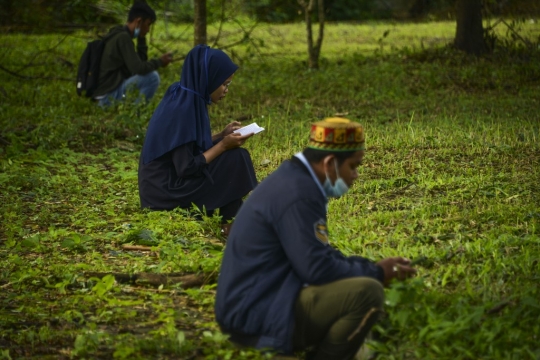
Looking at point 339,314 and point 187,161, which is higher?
point 187,161

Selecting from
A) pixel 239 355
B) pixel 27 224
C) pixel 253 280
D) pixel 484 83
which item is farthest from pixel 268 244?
pixel 484 83

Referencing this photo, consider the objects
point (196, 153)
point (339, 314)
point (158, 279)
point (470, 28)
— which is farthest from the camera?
point (470, 28)

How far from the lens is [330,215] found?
651 cm

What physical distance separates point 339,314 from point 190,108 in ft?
9.81

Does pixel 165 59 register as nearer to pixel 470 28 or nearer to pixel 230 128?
pixel 230 128

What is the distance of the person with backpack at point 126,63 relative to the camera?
34.9 ft

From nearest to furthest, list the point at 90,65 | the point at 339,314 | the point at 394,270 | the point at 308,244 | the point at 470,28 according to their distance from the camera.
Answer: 1. the point at 308,244
2. the point at 339,314
3. the point at 394,270
4. the point at 90,65
5. the point at 470,28

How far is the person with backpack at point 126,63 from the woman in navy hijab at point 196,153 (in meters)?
4.17

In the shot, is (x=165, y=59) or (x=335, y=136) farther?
(x=165, y=59)

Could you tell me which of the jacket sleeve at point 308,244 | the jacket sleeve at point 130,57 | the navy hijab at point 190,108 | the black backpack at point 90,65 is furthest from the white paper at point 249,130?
the black backpack at point 90,65

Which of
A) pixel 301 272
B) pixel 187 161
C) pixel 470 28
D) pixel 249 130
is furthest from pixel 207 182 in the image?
pixel 470 28

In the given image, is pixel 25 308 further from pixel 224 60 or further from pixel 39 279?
pixel 224 60

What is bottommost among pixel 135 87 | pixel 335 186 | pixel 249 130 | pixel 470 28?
pixel 135 87

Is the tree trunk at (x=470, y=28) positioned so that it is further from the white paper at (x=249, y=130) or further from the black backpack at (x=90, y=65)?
the white paper at (x=249, y=130)
